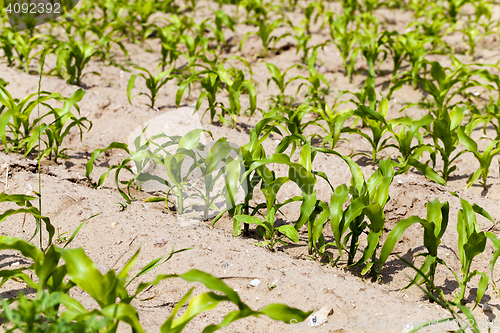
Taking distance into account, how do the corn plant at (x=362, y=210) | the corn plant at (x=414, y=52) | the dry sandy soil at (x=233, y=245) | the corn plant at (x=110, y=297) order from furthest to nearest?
the corn plant at (x=414, y=52) < the corn plant at (x=362, y=210) < the dry sandy soil at (x=233, y=245) < the corn plant at (x=110, y=297)

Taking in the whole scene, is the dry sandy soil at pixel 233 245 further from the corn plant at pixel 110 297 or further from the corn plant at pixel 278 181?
the corn plant at pixel 110 297

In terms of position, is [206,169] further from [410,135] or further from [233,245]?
[410,135]

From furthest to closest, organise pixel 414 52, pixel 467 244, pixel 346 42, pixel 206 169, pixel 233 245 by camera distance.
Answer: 1. pixel 346 42
2. pixel 414 52
3. pixel 206 169
4. pixel 233 245
5. pixel 467 244

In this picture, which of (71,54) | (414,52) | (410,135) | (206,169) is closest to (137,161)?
(206,169)

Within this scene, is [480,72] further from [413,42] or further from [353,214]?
[353,214]

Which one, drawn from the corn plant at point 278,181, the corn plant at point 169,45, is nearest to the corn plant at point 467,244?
the corn plant at point 278,181

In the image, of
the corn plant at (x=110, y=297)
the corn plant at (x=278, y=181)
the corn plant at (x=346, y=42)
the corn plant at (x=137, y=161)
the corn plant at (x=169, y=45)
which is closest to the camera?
the corn plant at (x=110, y=297)

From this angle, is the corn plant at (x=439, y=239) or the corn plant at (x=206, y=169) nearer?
the corn plant at (x=439, y=239)

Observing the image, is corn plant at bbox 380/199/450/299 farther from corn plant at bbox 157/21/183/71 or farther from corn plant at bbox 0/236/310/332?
corn plant at bbox 157/21/183/71

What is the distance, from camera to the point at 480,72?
335 cm

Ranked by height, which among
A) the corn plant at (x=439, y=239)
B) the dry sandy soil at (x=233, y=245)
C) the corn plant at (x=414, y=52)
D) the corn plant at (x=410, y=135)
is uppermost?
the corn plant at (x=414, y=52)

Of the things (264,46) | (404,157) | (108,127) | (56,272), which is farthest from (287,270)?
(264,46)

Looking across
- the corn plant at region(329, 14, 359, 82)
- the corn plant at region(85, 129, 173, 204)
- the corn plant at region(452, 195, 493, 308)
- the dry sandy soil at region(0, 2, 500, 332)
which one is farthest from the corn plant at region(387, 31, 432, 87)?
the corn plant at region(85, 129, 173, 204)

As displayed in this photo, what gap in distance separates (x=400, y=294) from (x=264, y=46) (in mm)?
3525
